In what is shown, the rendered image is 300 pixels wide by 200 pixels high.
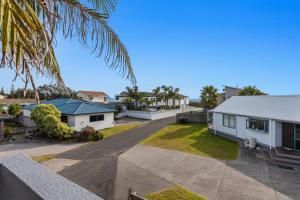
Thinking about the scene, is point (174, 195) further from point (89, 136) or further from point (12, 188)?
point (89, 136)

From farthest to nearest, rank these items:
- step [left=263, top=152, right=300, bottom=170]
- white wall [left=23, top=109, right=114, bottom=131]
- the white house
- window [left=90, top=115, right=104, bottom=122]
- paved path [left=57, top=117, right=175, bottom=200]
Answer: window [left=90, top=115, right=104, bottom=122], white wall [left=23, top=109, right=114, bottom=131], the white house, step [left=263, top=152, right=300, bottom=170], paved path [left=57, top=117, right=175, bottom=200]

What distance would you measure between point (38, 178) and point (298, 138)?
627 inches

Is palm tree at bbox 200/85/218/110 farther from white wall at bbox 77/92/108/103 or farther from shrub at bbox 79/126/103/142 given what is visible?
white wall at bbox 77/92/108/103

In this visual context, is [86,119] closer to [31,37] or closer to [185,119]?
[185,119]

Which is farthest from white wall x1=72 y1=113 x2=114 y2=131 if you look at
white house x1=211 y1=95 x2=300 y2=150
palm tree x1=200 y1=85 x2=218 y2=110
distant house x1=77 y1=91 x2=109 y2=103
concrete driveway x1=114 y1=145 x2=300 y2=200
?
distant house x1=77 y1=91 x2=109 y2=103

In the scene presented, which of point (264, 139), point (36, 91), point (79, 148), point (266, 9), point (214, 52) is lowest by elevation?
point (79, 148)

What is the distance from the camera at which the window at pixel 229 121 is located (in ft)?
59.7

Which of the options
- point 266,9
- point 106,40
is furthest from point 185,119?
point 106,40

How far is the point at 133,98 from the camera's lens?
127ft

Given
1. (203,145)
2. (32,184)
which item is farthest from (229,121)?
(32,184)

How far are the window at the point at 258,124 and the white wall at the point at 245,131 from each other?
10.8 inches

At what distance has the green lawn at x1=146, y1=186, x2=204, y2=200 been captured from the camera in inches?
294

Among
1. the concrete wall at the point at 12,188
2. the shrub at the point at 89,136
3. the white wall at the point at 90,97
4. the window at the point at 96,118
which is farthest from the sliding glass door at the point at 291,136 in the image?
the white wall at the point at 90,97

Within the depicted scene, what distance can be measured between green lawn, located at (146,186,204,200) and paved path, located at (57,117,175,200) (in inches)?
71.1
